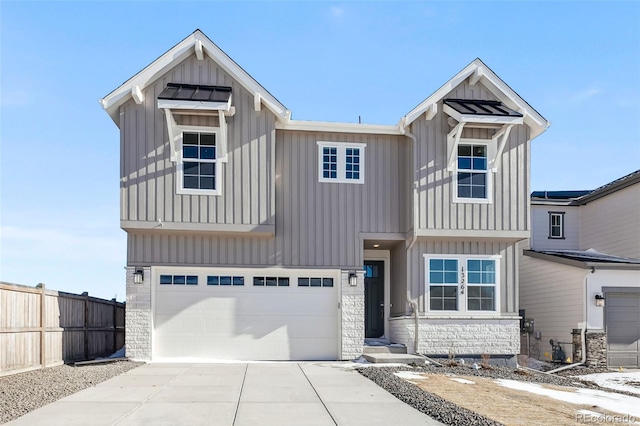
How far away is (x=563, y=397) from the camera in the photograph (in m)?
8.99

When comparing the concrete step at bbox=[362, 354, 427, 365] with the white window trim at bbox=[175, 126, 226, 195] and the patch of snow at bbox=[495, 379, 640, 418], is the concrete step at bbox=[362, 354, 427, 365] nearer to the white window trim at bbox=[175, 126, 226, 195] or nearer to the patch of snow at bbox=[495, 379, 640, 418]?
the patch of snow at bbox=[495, 379, 640, 418]

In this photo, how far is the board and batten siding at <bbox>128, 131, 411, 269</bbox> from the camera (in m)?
13.3

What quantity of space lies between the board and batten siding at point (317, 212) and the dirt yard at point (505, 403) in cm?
440

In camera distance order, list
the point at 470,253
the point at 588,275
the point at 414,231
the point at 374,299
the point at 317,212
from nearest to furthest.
A: the point at 414,231 → the point at 317,212 → the point at 470,253 → the point at 588,275 → the point at 374,299

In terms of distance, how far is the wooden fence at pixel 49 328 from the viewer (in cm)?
1018

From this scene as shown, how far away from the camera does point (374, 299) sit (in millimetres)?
15289

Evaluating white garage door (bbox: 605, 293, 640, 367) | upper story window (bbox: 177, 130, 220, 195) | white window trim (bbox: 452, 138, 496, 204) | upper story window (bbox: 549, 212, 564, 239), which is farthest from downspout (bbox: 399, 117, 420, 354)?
upper story window (bbox: 549, 212, 564, 239)

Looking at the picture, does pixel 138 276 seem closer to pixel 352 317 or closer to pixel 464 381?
pixel 352 317

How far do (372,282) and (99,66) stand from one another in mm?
8603

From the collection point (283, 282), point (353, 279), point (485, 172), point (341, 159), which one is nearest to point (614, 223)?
point (485, 172)

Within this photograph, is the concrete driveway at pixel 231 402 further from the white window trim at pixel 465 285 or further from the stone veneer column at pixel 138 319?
the white window trim at pixel 465 285

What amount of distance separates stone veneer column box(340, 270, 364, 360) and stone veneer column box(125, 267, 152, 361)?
449 centimetres

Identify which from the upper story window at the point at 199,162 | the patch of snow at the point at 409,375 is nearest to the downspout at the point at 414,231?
the patch of snow at the point at 409,375

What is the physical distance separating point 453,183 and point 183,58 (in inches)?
273
